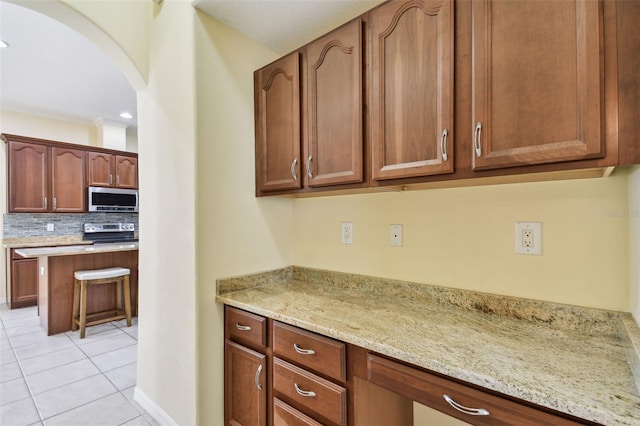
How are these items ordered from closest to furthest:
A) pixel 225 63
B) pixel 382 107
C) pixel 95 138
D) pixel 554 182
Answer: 1. pixel 554 182
2. pixel 382 107
3. pixel 225 63
4. pixel 95 138

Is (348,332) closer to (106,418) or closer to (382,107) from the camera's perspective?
(382,107)

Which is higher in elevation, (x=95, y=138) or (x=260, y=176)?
(x=95, y=138)

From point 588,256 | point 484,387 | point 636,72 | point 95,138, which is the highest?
point 95,138

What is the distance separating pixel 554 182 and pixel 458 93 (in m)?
0.51

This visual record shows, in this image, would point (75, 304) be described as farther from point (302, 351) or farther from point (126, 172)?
point (302, 351)

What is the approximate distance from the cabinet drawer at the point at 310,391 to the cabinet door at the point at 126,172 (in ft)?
15.8

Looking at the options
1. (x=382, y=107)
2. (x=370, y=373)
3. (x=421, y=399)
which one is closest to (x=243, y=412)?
(x=370, y=373)

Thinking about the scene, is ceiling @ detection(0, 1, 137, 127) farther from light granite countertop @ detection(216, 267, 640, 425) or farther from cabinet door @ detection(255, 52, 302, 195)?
light granite countertop @ detection(216, 267, 640, 425)

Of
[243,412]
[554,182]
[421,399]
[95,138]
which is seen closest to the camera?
[421,399]

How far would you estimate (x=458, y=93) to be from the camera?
1.10m

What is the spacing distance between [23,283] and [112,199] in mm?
1542

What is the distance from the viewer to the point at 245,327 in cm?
151

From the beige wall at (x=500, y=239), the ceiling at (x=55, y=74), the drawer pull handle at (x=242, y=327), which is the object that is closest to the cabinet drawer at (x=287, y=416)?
the drawer pull handle at (x=242, y=327)

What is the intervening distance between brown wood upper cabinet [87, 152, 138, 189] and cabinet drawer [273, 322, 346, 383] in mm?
4758
